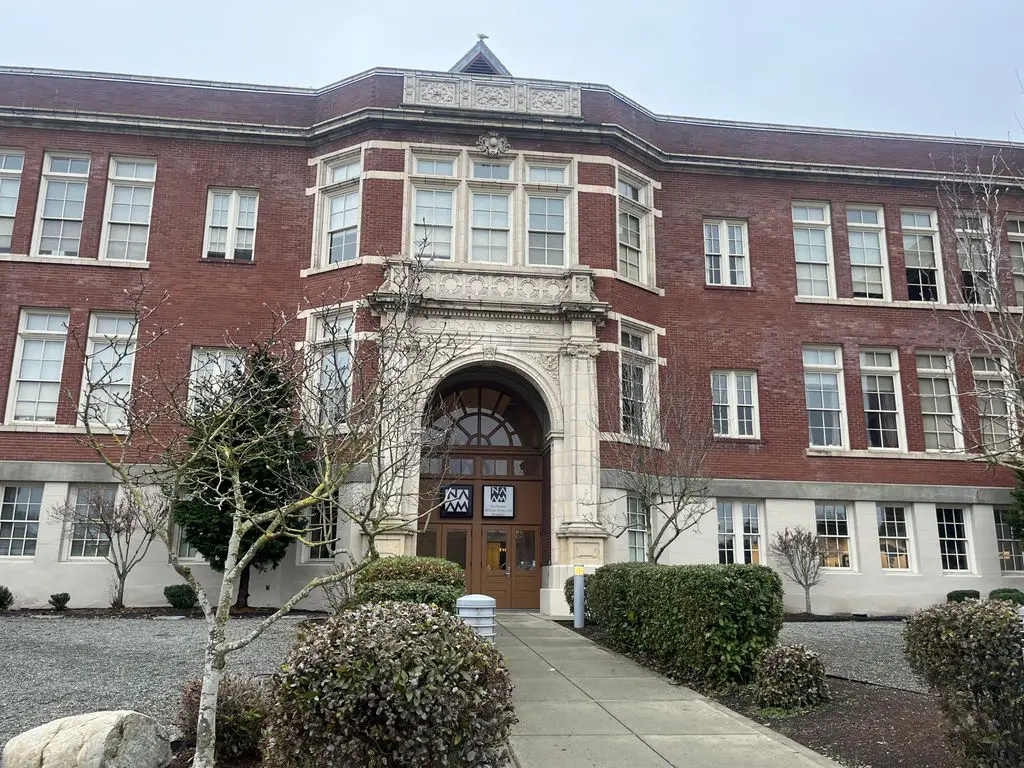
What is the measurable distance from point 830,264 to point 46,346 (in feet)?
71.8

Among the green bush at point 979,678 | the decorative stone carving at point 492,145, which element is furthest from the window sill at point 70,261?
the green bush at point 979,678

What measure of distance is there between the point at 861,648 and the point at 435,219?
557 inches

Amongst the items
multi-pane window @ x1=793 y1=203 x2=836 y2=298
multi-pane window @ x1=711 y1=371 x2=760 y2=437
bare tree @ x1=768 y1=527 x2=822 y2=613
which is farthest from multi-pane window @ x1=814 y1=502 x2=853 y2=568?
multi-pane window @ x1=793 y1=203 x2=836 y2=298

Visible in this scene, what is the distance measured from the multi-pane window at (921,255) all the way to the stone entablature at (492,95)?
10.7 m

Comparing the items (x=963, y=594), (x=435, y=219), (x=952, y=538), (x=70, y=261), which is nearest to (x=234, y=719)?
(x=435, y=219)

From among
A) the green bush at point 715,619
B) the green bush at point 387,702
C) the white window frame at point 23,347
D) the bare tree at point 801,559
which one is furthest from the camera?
the bare tree at point 801,559

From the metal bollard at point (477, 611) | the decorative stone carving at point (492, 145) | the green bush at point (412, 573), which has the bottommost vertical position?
the metal bollard at point (477, 611)

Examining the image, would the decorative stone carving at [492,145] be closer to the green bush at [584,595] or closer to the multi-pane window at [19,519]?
the green bush at [584,595]

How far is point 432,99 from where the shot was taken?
2167 centimetres

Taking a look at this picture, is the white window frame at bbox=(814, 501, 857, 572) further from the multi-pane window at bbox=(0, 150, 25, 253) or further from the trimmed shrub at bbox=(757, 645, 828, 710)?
the multi-pane window at bbox=(0, 150, 25, 253)

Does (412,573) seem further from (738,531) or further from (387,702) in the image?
(738,531)

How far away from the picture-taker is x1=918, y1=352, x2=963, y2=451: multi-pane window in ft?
74.9

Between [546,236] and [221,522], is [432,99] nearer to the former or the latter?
[546,236]

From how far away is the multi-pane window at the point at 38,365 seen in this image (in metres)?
20.4
